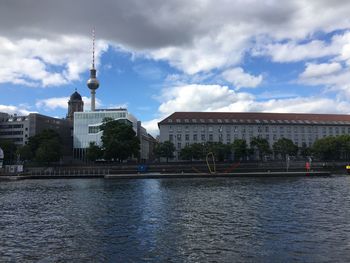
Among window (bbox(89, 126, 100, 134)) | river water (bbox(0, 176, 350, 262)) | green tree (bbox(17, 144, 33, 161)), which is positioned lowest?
river water (bbox(0, 176, 350, 262))

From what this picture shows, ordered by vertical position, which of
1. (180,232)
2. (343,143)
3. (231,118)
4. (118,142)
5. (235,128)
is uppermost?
(231,118)

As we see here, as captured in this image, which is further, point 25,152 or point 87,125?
point 87,125

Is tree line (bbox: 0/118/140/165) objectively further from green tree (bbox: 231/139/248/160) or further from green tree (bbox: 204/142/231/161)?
green tree (bbox: 231/139/248/160)

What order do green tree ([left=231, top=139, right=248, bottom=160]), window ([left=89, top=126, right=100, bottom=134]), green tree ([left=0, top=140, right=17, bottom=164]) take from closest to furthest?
1. green tree ([left=231, top=139, right=248, bottom=160])
2. green tree ([left=0, top=140, right=17, bottom=164])
3. window ([left=89, top=126, right=100, bottom=134])

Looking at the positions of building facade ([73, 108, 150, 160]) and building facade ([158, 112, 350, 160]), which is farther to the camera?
building facade ([158, 112, 350, 160])

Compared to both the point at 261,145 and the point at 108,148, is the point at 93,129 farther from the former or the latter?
the point at 261,145

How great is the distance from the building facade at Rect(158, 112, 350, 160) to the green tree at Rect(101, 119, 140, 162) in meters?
42.8

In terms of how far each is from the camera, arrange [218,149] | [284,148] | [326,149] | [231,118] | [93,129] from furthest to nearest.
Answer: [231,118] → [93,129] → [284,148] → [326,149] → [218,149]

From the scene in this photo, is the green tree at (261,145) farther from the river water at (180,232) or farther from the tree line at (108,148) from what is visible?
the river water at (180,232)

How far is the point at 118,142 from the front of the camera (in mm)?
134250

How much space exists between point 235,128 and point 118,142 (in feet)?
246

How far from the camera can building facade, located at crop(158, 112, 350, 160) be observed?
606ft

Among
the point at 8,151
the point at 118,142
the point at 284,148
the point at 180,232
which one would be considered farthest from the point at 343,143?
the point at 180,232

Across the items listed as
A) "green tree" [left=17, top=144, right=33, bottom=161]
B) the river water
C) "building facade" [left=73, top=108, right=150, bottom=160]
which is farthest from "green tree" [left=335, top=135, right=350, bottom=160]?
the river water
